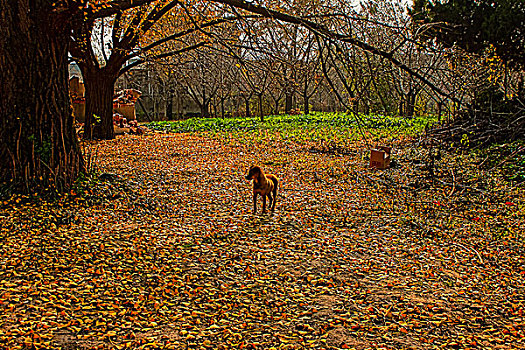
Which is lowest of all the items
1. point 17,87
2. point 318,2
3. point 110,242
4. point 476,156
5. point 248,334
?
point 248,334

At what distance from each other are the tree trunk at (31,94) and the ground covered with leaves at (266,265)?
436 millimetres

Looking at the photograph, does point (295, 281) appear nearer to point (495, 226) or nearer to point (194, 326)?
point (194, 326)

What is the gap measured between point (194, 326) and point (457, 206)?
4612mm

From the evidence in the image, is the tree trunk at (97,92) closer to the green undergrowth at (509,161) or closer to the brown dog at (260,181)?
the brown dog at (260,181)

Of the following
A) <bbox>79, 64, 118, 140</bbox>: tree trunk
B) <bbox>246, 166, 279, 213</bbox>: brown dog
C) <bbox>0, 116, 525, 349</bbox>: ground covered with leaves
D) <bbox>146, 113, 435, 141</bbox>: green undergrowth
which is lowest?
<bbox>0, 116, 525, 349</bbox>: ground covered with leaves

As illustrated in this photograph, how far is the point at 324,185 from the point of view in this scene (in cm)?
713

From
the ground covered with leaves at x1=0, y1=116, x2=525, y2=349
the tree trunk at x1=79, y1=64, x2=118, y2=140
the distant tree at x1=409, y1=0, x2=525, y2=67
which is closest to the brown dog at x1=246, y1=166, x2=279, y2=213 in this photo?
the ground covered with leaves at x1=0, y1=116, x2=525, y2=349

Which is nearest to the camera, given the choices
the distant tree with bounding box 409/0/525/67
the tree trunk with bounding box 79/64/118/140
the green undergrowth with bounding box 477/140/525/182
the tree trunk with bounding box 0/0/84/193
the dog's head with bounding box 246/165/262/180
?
the dog's head with bounding box 246/165/262/180

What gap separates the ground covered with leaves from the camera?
2850mm

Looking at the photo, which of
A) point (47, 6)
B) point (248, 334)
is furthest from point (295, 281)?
point (47, 6)

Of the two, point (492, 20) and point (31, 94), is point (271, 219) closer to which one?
point (31, 94)

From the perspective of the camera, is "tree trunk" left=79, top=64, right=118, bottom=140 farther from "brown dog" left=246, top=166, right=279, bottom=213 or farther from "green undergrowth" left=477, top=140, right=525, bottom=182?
"green undergrowth" left=477, top=140, right=525, bottom=182

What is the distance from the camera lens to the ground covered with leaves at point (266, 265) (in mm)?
2850

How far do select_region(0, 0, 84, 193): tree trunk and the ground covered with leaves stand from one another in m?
0.44
